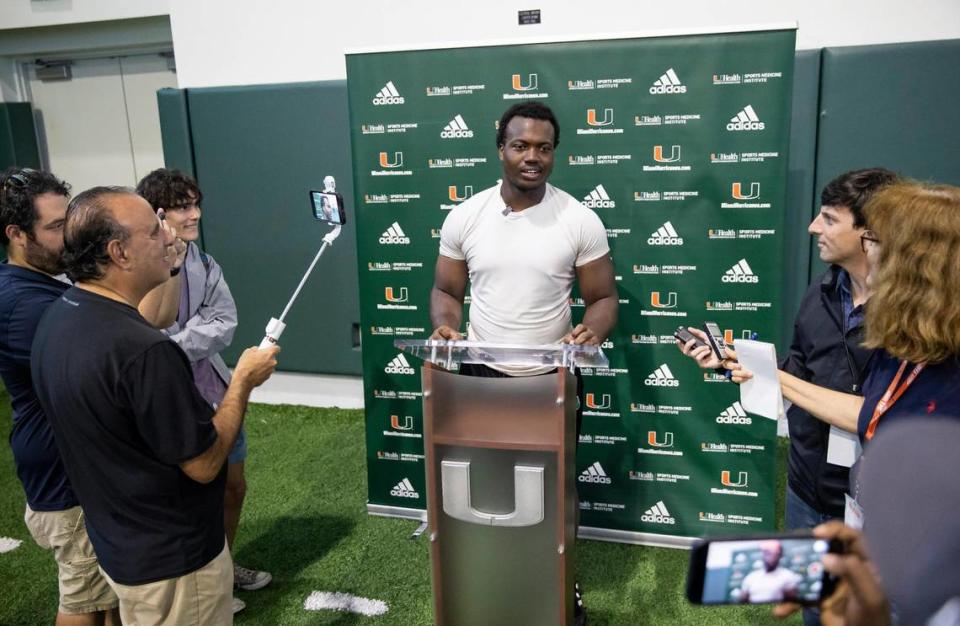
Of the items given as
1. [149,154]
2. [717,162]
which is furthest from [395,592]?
[149,154]

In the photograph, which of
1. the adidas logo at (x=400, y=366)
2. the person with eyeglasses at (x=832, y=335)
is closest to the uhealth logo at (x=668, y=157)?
the person with eyeglasses at (x=832, y=335)

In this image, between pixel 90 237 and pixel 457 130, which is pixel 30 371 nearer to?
pixel 90 237

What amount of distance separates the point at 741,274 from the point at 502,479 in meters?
1.67

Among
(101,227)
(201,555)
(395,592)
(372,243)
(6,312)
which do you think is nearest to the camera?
(101,227)

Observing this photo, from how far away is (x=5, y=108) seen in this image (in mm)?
6066

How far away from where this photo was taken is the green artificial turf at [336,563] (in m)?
2.85

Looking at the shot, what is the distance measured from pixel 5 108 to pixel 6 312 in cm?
527

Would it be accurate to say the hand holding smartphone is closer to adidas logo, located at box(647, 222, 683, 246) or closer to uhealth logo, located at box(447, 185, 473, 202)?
adidas logo, located at box(647, 222, 683, 246)

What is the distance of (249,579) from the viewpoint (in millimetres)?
3059

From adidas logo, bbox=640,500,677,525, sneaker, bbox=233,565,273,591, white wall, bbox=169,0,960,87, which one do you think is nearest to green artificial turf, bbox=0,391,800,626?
sneaker, bbox=233,565,273,591

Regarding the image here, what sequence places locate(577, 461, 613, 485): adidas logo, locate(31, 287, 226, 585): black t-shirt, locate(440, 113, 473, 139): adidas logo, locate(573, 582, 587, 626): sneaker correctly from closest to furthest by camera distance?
locate(31, 287, 226, 585): black t-shirt, locate(573, 582, 587, 626): sneaker, locate(440, 113, 473, 139): adidas logo, locate(577, 461, 613, 485): adidas logo

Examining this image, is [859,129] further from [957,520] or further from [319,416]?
[319,416]

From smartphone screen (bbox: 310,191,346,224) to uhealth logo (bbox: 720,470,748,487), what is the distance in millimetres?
2132

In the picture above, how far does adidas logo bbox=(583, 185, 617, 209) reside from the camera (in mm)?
3225
